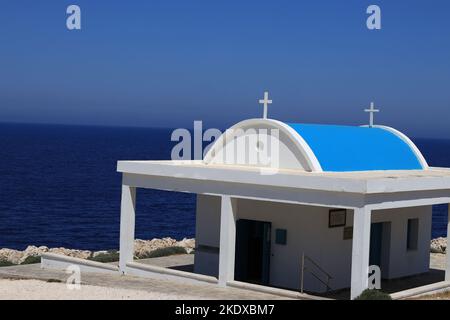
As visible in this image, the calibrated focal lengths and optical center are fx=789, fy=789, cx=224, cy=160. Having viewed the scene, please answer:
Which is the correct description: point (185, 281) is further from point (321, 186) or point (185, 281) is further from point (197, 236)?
point (321, 186)

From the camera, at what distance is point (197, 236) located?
24.1 meters

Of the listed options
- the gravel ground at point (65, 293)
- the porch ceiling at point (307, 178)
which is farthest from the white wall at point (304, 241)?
the gravel ground at point (65, 293)

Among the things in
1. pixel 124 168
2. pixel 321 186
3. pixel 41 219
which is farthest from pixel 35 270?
pixel 41 219

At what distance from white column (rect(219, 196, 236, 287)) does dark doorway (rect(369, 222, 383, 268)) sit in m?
4.53

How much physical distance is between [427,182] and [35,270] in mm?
12372

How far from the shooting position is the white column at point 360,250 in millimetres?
18636

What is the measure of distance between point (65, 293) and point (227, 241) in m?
4.71

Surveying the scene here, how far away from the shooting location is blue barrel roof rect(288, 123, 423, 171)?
2191 centimetres

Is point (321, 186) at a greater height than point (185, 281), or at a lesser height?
greater

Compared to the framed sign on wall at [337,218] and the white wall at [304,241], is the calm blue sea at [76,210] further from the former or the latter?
the framed sign on wall at [337,218]

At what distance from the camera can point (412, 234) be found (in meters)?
24.5

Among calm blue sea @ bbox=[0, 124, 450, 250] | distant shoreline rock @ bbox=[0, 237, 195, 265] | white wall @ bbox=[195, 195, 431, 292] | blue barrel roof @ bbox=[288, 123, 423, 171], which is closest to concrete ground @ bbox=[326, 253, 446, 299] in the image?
white wall @ bbox=[195, 195, 431, 292]

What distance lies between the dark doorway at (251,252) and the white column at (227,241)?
60.5 inches

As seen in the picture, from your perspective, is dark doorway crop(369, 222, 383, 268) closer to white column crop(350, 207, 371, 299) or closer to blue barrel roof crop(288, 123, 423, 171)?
blue barrel roof crop(288, 123, 423, 171)
